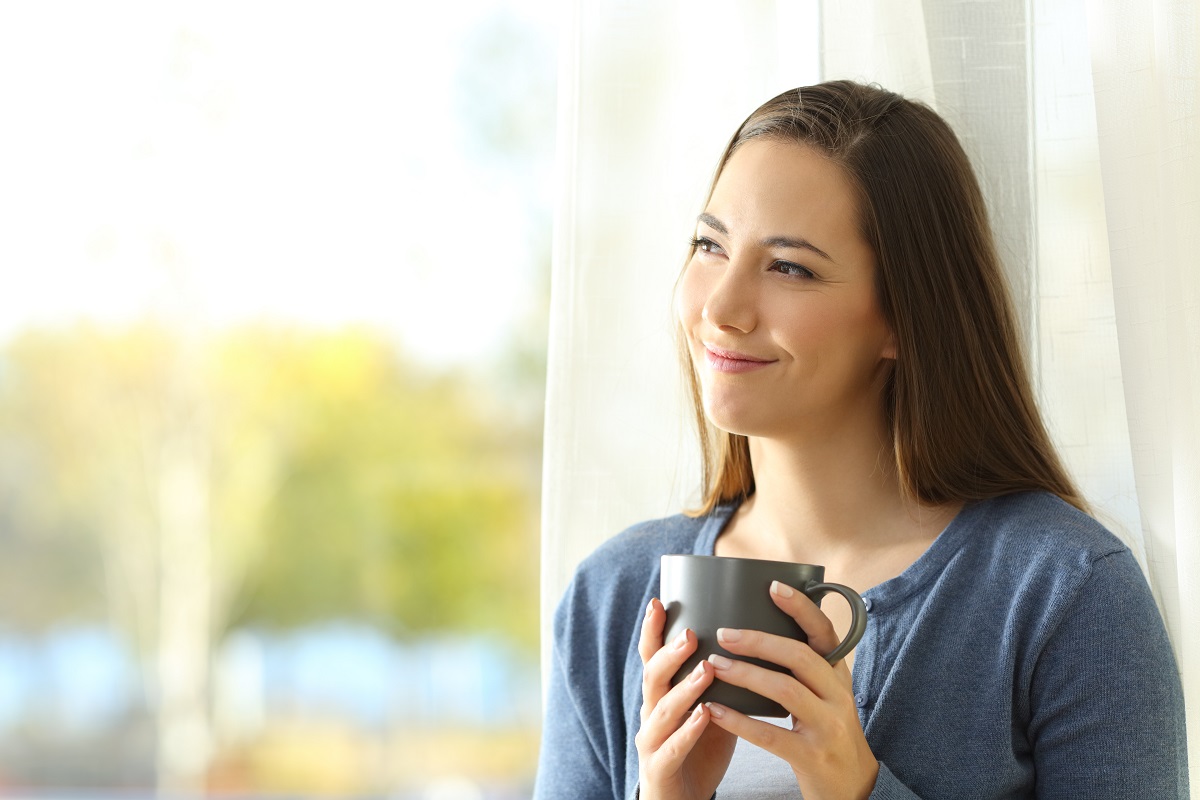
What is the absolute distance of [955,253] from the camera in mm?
959

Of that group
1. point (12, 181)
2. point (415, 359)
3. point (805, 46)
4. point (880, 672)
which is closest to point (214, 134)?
point (12, 181)

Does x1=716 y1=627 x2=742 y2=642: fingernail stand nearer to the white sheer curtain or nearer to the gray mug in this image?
the gray mug

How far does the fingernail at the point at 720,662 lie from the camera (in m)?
0.73

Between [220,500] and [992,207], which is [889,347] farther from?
[220,500]

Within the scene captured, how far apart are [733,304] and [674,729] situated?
1.12 ft

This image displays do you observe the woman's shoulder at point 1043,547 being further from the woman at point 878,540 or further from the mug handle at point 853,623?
the mug handle at point 853,623

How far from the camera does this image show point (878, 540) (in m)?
0.99

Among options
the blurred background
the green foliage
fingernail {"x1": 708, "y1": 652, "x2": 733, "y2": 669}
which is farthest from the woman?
the green foliage

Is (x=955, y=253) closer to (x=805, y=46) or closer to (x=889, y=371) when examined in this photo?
(x=889, y=371)

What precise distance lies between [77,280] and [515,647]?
8.91 ft

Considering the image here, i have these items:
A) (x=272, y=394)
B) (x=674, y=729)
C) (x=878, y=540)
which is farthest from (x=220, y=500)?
(x=674, y=729)

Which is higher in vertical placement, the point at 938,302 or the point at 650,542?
the point at 938,302

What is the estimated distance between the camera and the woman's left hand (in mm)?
722

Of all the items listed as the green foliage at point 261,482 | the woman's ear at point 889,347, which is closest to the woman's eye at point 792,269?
the woman's ear at point 889,347
